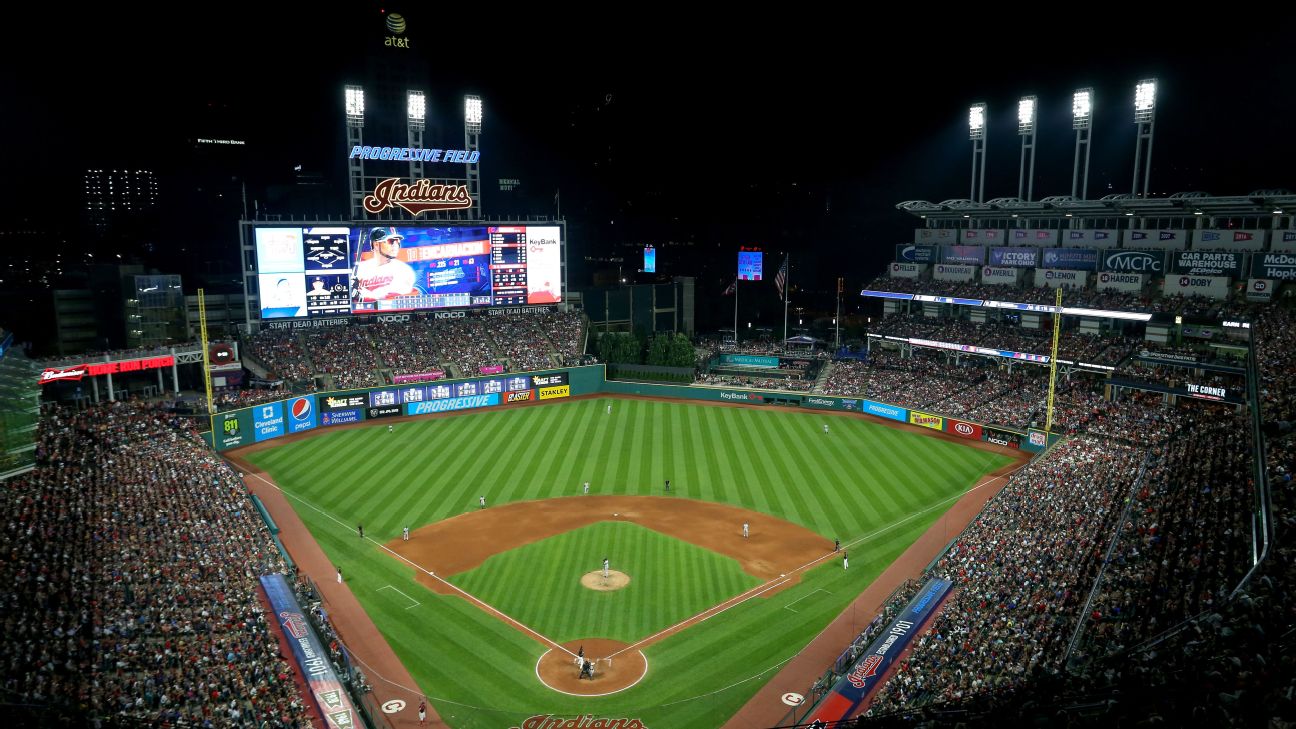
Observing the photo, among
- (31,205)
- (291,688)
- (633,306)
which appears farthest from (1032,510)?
(31,205)

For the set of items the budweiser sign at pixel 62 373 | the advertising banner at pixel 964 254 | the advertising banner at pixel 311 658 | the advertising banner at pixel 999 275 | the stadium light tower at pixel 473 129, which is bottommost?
the advertising banner at pixel 311 658

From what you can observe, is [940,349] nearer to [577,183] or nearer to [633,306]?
[633,306]

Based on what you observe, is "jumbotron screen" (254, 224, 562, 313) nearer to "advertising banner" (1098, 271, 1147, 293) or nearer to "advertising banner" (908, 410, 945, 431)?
"advertising banner" (908, 410, 945, 431)

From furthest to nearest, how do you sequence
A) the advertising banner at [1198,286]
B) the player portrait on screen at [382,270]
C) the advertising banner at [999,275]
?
the advertising banner at [999,275] → the player portrait on screen at [382,270] → the advertising banner at [1198,286]

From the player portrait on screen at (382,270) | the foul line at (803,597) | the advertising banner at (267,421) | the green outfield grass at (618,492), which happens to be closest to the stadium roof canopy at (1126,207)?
the green outfield grass at (618,492)

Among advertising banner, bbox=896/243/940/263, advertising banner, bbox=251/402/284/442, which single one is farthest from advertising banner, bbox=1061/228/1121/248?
advertising banner, bbox=251/402/284/442

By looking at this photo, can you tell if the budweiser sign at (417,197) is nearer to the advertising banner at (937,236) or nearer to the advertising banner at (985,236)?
the advertising banner at (937,236)

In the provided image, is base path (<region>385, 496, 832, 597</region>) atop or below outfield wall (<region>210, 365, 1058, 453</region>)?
below
